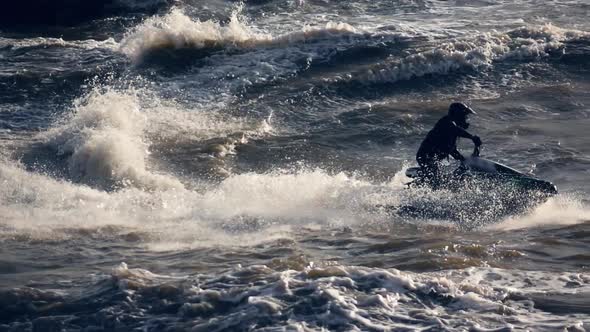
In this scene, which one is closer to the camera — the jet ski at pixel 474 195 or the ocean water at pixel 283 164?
the ocean water at pixel 283 164

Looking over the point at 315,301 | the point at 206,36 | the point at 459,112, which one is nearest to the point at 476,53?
the point at 206,36

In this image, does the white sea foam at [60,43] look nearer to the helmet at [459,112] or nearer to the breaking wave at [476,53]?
the breaking wave at [476,53]

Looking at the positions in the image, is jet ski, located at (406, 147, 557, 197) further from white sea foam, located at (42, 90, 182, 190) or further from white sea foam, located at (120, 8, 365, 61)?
white sea foam, located at (120, 8, 365, 61)

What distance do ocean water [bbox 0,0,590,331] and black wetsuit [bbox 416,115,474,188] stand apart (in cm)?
26

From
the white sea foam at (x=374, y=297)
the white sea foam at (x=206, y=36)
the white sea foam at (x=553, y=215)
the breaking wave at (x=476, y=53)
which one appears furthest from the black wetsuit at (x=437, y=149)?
the white sea foam at (x=206, y=36)

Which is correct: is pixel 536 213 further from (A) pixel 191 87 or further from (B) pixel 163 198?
(A) pixel 191 87

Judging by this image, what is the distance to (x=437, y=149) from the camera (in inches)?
474

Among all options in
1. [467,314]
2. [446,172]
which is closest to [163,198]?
[446,172]

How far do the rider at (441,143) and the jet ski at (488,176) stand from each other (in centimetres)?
10

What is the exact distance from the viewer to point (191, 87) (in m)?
17.5

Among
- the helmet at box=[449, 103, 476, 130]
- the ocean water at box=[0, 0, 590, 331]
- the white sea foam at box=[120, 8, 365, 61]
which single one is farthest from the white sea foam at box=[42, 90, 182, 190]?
Result: the helmet at box=[449, 103, 476, 130]

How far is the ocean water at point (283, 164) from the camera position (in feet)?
26.8

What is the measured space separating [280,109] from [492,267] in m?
8.02

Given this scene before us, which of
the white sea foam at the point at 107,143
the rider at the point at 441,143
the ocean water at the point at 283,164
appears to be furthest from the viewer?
the white sea foam at the point at 107,143
